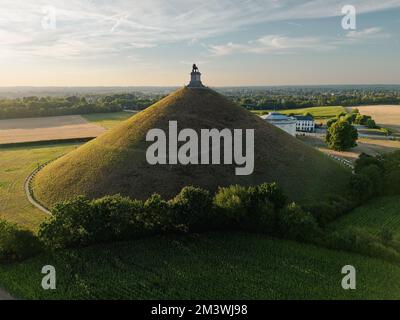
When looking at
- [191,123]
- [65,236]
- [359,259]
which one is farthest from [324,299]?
[191,123]

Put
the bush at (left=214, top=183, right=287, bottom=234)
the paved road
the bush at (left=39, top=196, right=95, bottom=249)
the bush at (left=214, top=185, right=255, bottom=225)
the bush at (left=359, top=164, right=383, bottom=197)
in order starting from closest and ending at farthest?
the paved road
the bush at (left=39, top=196, right=95, bottom=249)
the bush at (left=214, top=183, right=287, bottom=234)
the bush at (left=214, top=185, right=255, bottom=225)
the bush at (left=359, top=164, right=383, bottom=197)

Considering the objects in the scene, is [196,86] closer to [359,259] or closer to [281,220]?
[281,220]

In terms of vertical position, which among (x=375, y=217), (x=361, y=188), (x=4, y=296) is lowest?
(x=4, y=296)

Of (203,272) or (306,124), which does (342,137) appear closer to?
(306,124)

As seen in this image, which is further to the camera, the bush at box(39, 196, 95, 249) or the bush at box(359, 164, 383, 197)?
the bush at box(359, 164, 383, 197)

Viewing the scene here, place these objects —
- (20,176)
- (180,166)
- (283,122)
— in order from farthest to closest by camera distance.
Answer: (283,122) → (20,176) → (180,166)

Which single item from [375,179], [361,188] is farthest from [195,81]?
[375,179]

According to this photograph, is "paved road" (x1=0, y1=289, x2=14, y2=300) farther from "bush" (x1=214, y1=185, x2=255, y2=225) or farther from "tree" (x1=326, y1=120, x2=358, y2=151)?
"tree" (x1=326, y1=120, x2=358, y2=151)

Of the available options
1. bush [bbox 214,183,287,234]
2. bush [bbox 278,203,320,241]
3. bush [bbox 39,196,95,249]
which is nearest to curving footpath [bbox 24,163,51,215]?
bush [bbox 39,196,95,249]
